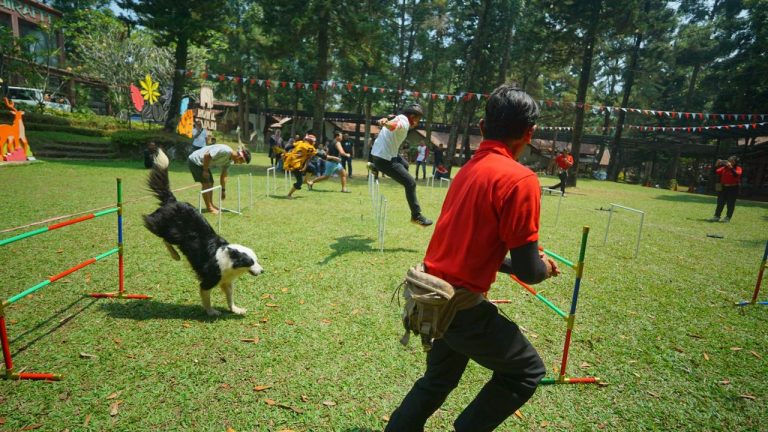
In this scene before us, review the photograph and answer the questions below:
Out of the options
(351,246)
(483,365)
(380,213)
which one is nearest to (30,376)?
(483,365)

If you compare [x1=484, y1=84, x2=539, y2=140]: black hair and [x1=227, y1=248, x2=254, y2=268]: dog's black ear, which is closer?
[x1=484, y1=84, x2=539, y2=140]: black hair

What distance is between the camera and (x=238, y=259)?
3.92m

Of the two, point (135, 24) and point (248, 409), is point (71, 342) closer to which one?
point (248, 409)

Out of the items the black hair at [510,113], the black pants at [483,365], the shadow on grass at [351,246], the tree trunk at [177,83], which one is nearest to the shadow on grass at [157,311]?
the shadow on grass at [351,246]

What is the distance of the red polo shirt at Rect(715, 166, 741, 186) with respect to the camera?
1232 cm

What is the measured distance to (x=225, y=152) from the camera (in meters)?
8.28

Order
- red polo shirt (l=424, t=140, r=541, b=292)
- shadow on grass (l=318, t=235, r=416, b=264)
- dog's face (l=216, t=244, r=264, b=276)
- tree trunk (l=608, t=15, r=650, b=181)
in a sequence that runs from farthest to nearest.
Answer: tree trunk (l=608, t=15, r=650, b=181)
shadow on grass (l=318, t=235, r=416, b=264)
dog's face (l=216, t=244, r=264, b=276)
red polo shirt (l=424, t=140, r=541, b=292)

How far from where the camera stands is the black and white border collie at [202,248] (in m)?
3.92

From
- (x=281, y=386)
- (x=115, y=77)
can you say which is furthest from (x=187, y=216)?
(x=115, y=77)

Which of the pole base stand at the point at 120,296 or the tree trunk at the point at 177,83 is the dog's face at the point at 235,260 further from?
the tree trunk at the point at 177,83

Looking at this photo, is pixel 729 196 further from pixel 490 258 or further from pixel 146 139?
pixel 146 139

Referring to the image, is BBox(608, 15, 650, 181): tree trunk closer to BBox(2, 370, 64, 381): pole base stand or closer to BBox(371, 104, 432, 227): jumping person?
BBox(371, 104, 432, 227): jumping person

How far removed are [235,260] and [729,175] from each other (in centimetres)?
1553

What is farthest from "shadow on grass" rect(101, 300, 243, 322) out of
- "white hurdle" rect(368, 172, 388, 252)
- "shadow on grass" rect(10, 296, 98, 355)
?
"white hurdle" rect(368, 172, 388, 252)
